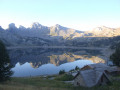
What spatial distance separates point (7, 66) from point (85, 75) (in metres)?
17.6

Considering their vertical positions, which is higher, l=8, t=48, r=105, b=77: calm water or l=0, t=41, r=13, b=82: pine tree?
l=0, t=41, r=13, b=82: pine tree

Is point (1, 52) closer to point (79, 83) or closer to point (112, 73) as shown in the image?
point (79, 83)

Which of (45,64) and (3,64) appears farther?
(45,64)

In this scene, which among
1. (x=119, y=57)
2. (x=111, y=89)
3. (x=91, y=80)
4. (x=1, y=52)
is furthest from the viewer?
(x=119, y=57)

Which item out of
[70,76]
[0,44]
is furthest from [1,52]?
[70,76]

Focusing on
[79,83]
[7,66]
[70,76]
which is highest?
[7,66]

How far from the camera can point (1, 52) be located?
27.1 metres

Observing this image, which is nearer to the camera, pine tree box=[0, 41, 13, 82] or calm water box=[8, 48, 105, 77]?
pine tree box=[0, 41, 13, 82]

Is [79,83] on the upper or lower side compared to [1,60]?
lower

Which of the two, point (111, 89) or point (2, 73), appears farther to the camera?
point (2, 73)

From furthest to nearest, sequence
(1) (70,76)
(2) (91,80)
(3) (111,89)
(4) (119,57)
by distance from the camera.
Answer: (4) (119,57)
(1) (70,76)
(2) (91,80)
(3) (111,89)

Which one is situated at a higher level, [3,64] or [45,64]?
[3,64]

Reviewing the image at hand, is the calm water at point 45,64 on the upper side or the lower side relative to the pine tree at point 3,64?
lower

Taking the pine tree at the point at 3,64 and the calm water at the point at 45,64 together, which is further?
the calm water at the point at 45,64
